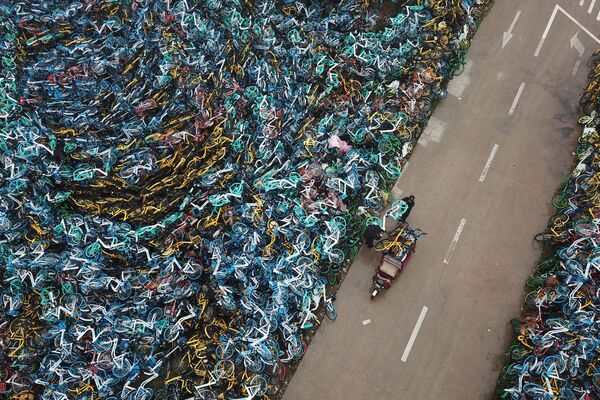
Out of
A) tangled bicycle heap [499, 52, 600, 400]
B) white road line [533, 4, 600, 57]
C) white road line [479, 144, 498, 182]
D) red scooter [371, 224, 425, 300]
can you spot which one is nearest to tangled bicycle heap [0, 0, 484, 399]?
red scooter [371, 224, 425, 300]

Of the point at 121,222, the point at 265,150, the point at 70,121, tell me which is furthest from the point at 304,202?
the point at 70,121

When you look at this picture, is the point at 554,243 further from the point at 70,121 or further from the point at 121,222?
the point at 70,121

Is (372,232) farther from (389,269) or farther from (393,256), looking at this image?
(389,269)

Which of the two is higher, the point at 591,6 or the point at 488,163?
the point at 591,6

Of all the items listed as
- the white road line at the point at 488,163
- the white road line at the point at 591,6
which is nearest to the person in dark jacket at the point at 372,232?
the white road line at the point at 488,163

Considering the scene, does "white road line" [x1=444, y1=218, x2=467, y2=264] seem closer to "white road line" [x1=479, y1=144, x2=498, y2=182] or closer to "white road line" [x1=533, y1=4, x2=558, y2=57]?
"white road line" [x1=479, y1=144, x2=498, y2=182]

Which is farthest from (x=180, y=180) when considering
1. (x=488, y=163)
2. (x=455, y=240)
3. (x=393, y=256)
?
(x=488, y=163)
